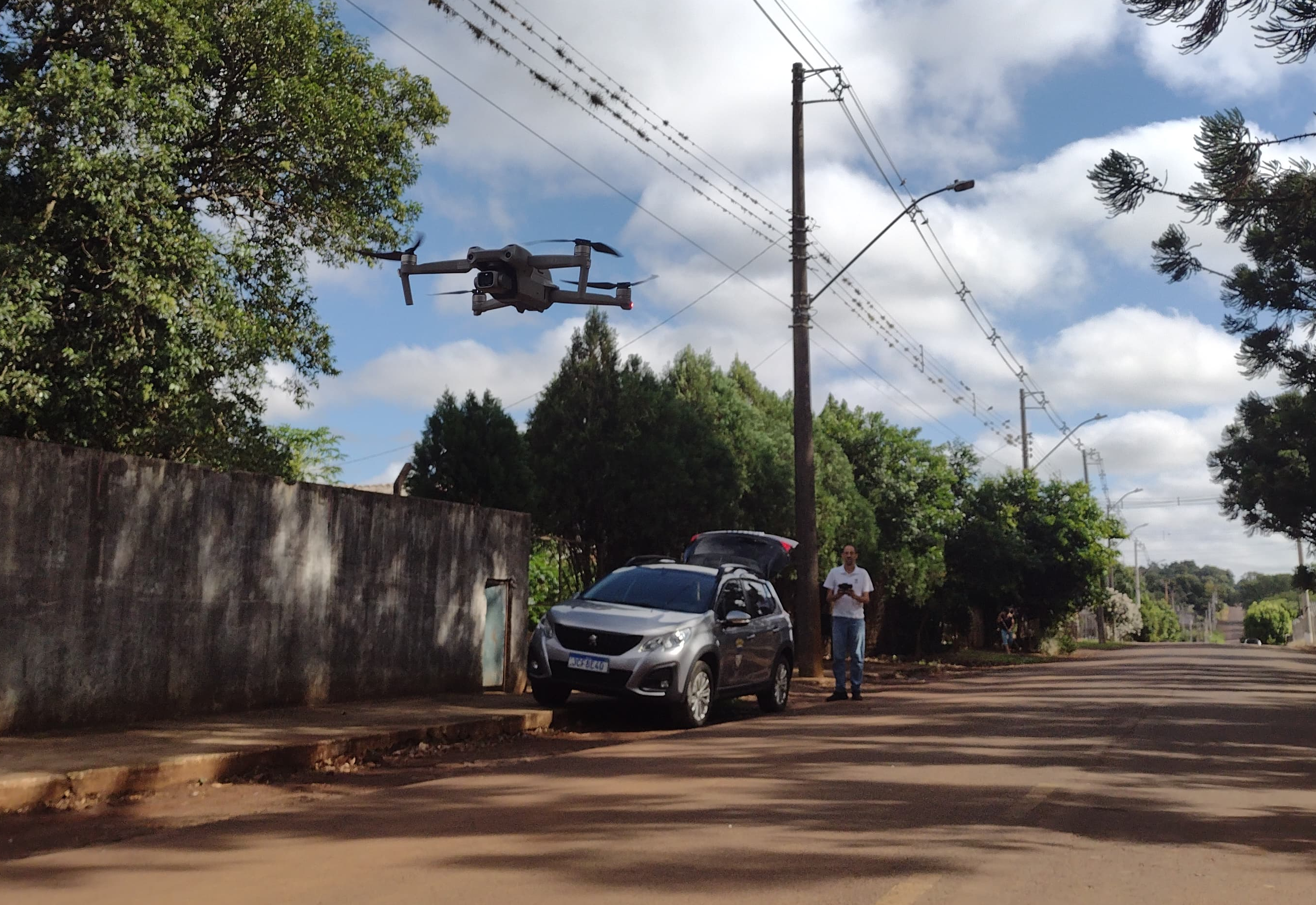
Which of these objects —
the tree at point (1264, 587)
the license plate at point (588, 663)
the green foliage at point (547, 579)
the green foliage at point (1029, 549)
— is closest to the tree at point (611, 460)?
the green foliage at point (547, 579)

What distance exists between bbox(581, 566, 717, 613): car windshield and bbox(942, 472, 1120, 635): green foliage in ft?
90.9

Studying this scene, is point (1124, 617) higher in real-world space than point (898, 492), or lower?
lower

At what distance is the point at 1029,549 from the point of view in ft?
133

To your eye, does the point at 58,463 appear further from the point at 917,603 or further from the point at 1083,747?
the point at 917,603

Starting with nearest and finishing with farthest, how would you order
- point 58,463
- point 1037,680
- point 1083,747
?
point 58,463
point 1083,747
point 1037,680

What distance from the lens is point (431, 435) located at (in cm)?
1577

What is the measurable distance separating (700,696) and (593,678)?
3.92 ft

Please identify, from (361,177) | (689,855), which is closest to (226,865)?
(689,855)

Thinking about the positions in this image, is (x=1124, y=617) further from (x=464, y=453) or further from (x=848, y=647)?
(x=464, y=453)

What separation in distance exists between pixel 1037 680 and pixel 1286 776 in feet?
39.1

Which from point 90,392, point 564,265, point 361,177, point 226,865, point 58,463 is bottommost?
point 226,865

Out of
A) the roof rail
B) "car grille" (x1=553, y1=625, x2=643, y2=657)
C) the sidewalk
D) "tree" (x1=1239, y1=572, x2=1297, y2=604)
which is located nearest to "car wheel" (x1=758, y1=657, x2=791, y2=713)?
the roof rail

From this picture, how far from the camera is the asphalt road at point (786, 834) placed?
4.97 m

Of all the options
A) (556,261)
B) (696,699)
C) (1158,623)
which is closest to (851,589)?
(696,699)
